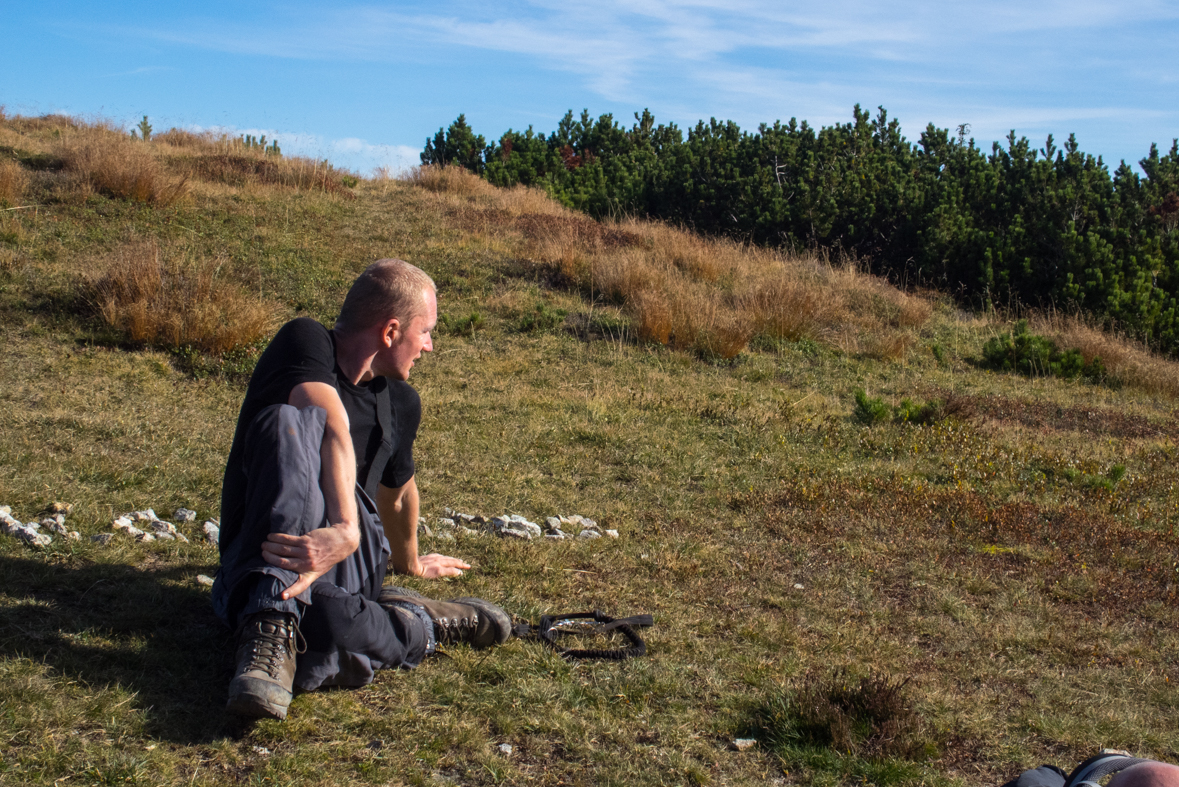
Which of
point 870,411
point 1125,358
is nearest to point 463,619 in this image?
point 870,411

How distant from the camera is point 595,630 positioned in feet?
12.2

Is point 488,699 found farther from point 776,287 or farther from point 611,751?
point 776,287

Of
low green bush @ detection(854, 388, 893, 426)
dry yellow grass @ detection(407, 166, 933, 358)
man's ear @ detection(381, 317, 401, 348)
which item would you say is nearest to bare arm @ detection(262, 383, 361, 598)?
man's ear @ detection(381, 317, 401, 348)

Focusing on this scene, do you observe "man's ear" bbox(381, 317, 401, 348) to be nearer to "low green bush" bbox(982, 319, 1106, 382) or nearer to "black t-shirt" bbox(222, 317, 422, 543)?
"black t-shirt" bbox(222, 317, 422, 543)

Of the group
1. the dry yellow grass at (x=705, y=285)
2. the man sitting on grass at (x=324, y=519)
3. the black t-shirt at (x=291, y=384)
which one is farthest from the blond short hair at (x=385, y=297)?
the dry yellow grass at (x=705, y=285)

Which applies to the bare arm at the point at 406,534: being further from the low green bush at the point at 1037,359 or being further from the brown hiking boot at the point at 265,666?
the low green bush at the point at 1037,359

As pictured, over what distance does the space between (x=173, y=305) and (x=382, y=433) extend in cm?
566

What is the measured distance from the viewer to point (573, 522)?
5.25 m

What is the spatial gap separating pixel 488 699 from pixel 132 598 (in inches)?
59.3

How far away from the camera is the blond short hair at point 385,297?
3139mm

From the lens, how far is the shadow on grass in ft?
9.14

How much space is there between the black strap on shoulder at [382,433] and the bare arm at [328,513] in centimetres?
42

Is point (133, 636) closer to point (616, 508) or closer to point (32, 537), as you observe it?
A: point (32, 537)

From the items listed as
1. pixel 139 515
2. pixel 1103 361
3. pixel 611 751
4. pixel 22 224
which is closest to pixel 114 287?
pixel 22 224
